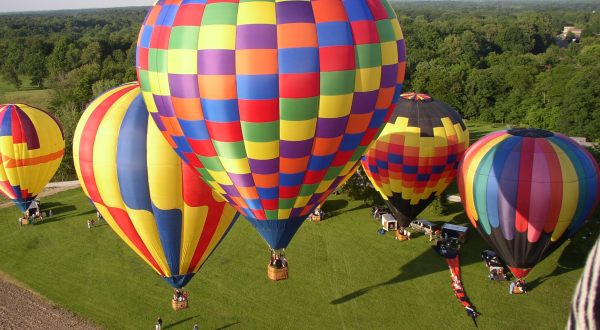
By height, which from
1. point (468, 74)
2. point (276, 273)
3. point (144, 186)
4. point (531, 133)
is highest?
point (144, 186)

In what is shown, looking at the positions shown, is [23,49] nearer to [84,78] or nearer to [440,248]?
[84,78]

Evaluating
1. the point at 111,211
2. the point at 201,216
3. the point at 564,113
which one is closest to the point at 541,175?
the point at 201,216

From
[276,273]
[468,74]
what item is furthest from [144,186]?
[468,74]

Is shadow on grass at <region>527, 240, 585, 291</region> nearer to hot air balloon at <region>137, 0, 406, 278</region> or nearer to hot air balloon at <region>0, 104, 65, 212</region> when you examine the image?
hot air balloon at <region>137, 0, 406, 278</region>

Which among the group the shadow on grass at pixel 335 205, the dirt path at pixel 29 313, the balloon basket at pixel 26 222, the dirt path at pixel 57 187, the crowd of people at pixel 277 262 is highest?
the crowd of people at pixel 277 262

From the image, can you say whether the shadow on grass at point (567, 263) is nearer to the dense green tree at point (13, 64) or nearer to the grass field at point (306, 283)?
the grass field at point (306, 283)

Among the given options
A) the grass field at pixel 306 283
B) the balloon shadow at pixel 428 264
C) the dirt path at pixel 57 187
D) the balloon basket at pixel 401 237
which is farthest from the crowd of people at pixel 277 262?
the dirt path at pixel 57 187

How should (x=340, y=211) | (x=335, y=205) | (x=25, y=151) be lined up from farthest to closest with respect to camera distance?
(x=335, y=205) < (x=340, y=211) < (x=25, y=151)

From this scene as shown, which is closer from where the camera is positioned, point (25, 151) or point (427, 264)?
point (427, 264)

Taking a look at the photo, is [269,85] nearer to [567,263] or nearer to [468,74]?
[567,263]
